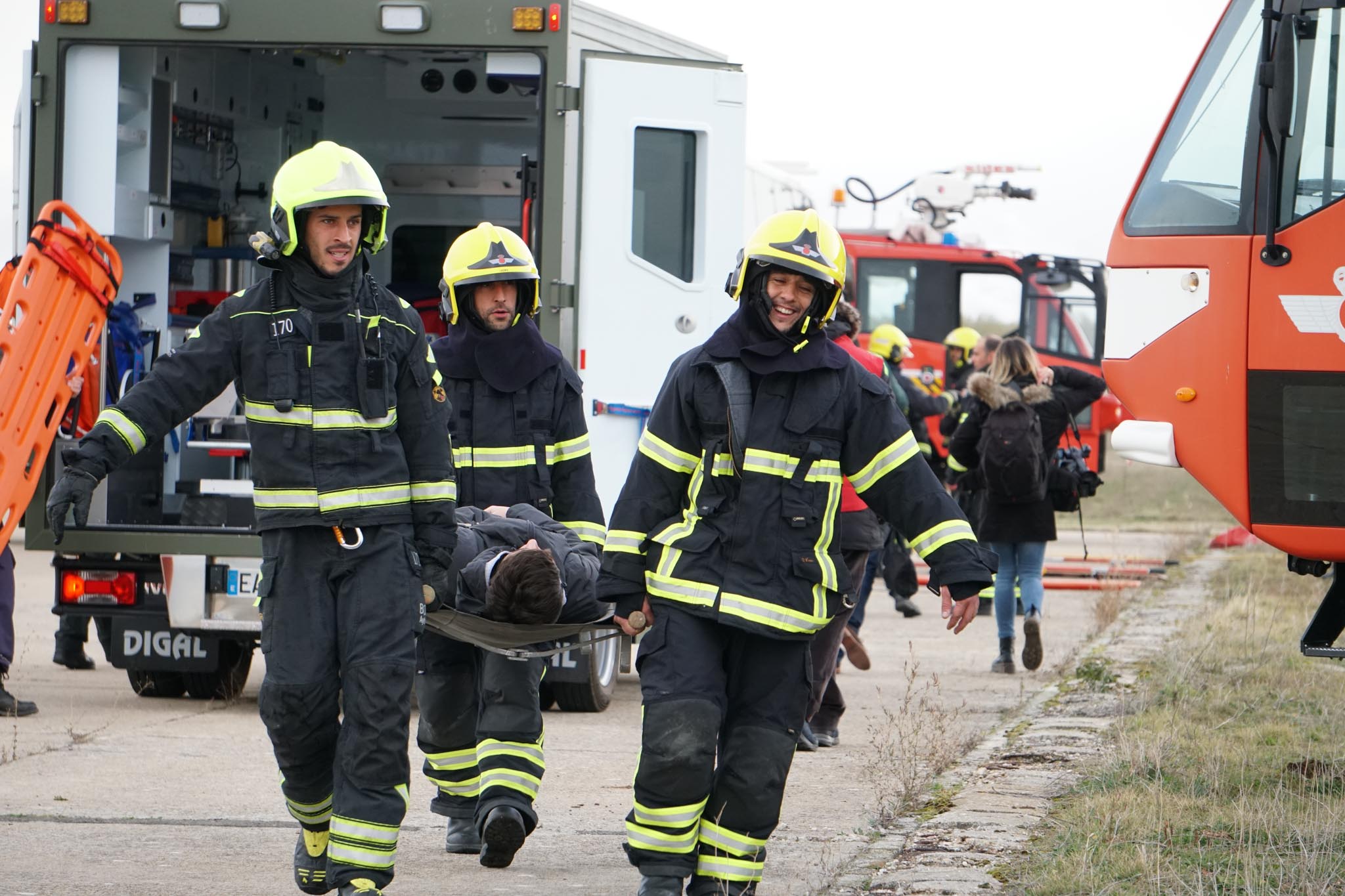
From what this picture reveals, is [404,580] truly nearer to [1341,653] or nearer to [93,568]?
[1341,653]

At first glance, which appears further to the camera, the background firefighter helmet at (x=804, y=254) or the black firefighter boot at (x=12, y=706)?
the black firefighter boot at (x=12, y=706)

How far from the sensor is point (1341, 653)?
565 cm

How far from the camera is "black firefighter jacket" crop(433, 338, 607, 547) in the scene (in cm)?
596

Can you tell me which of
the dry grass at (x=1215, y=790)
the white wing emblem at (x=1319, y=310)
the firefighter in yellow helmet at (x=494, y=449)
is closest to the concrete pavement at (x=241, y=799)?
the firefighter in yellow helmet at (x=494, y=449)

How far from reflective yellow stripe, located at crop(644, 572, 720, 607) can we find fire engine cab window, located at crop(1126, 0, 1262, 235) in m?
2.24

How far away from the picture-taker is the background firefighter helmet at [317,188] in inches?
182

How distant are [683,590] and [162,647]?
4614 mm

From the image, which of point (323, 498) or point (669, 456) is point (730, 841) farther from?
point (323, 498)

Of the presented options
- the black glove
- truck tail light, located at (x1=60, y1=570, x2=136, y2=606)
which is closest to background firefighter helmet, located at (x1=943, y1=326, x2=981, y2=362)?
truck tail light, located at (x1=60, y1=570, x2=136, y2=606)

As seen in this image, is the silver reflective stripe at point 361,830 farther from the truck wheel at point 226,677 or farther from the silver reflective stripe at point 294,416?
the truck wheel at point 226,677

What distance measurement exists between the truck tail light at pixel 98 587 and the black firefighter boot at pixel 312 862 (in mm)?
3731

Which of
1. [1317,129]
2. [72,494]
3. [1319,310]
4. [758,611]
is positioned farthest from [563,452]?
[1317,129]

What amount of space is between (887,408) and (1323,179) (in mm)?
1785

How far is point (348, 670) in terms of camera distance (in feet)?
15.0
